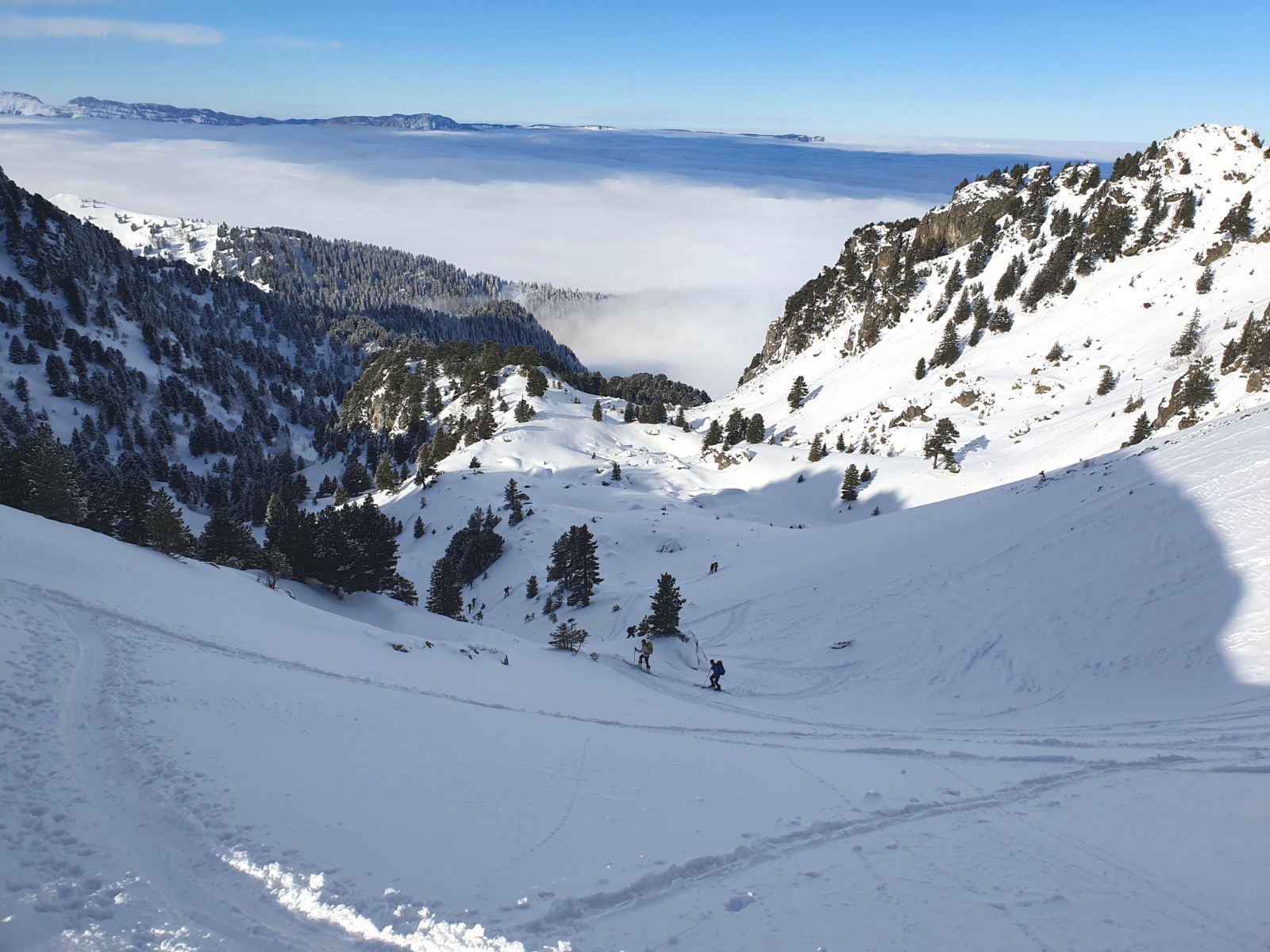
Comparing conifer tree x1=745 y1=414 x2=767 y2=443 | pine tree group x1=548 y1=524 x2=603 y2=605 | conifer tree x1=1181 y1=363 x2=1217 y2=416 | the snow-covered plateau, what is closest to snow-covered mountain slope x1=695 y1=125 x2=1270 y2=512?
conifer tree x1=1181 y1=363 x2=1217 y2=416

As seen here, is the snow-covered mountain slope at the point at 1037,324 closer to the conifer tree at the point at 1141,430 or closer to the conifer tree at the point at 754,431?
the conifer tree at the point at 1141,430

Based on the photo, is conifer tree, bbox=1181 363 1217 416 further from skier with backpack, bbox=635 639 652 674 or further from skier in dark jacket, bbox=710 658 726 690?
skier with backpack, bbox=635 639 652 674

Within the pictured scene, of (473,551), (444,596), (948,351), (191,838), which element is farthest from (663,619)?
(948,351)

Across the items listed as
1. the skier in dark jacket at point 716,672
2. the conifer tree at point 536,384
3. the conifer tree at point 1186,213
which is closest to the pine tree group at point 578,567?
the skier in dark jacket at point 716,672

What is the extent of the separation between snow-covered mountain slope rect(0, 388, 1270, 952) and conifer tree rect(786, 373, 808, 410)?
7620cm

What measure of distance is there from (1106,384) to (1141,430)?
20.6m

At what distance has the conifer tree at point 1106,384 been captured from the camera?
63031 mm

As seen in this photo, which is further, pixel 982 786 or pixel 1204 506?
pixel 1204 506

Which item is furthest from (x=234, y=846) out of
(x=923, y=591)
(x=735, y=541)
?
(x=735, y=541)

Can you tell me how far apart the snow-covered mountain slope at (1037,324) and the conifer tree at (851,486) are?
1.41 meters

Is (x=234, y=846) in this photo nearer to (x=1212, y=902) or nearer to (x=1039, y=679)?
(x=1212, y=902)

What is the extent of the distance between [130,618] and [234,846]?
1158cm

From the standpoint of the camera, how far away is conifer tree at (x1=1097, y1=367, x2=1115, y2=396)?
2482 inches

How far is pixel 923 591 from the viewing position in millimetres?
27781
